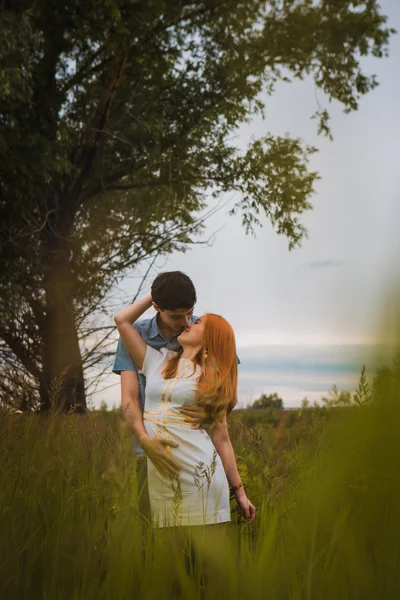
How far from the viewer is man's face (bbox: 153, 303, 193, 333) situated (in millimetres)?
3547

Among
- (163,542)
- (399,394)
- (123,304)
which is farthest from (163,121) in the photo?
(399,394)

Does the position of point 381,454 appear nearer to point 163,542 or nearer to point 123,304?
point 163,542

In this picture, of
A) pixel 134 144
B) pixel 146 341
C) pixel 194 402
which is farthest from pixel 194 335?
pixel 134 144

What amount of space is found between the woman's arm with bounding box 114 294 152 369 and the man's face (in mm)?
102

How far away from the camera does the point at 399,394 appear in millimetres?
647

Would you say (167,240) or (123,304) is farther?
(167,240)

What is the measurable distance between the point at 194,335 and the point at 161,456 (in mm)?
757

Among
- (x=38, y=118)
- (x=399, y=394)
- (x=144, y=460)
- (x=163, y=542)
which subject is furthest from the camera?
(x=38, y=118)

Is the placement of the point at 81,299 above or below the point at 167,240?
below

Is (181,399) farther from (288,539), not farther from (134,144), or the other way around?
(134,144)

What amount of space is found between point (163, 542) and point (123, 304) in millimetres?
11741

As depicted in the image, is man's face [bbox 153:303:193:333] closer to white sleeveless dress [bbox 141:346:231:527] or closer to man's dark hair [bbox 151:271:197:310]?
man's dark hair [bbox 151:271:197:310]

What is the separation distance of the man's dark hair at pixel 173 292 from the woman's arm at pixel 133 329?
0.15m

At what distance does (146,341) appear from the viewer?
3805 mm
